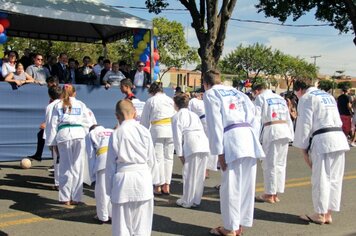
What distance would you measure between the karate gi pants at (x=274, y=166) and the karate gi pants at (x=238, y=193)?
1.75 meters

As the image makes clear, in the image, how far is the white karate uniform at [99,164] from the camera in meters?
5.56

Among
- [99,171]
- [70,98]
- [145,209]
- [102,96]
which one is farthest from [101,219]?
[102,96]

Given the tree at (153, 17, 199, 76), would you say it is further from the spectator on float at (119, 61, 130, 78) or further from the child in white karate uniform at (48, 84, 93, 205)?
the child in white karate uniform at (48, 84, 93, 205)

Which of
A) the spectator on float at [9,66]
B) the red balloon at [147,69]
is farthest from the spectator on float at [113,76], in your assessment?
the spectator on float at [9,66]

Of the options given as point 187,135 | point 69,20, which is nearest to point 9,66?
point 69,20

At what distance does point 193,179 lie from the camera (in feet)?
21.2

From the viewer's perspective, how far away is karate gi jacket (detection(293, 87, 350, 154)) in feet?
18.3

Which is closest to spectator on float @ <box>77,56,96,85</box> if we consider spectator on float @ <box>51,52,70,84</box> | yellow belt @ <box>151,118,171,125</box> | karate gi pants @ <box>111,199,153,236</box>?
spectator on float @ <box>51,52,70,84</box>

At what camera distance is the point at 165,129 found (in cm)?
741

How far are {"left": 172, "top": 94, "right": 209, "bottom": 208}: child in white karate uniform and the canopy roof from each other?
4.67 m

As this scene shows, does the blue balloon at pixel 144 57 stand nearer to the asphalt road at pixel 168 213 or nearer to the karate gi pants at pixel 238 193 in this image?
the asphalt road at pixel 168 213

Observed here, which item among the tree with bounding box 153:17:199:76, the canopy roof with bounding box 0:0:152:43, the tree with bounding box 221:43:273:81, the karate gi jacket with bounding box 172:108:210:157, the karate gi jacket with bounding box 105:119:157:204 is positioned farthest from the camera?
the tree with bounding box 221:43:273:81

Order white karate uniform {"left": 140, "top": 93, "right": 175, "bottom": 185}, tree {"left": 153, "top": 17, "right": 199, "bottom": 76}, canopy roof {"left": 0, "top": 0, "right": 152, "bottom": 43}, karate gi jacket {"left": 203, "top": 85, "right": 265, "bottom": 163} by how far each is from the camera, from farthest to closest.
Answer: tree {"left": 153, "top": 17, "right": 199, "bottom": 76} → canopy roof {"left": 0, "top": 0, "right": 152, "bottom": 43} → white karate uniform {"left": 140, "top": 93, "right": 175, "bottom": 185} → karate gi jacket {"left": 203, "top": 85, "right": 265, "bottom": 163}

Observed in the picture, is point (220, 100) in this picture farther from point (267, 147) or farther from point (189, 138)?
point (267, 147)
